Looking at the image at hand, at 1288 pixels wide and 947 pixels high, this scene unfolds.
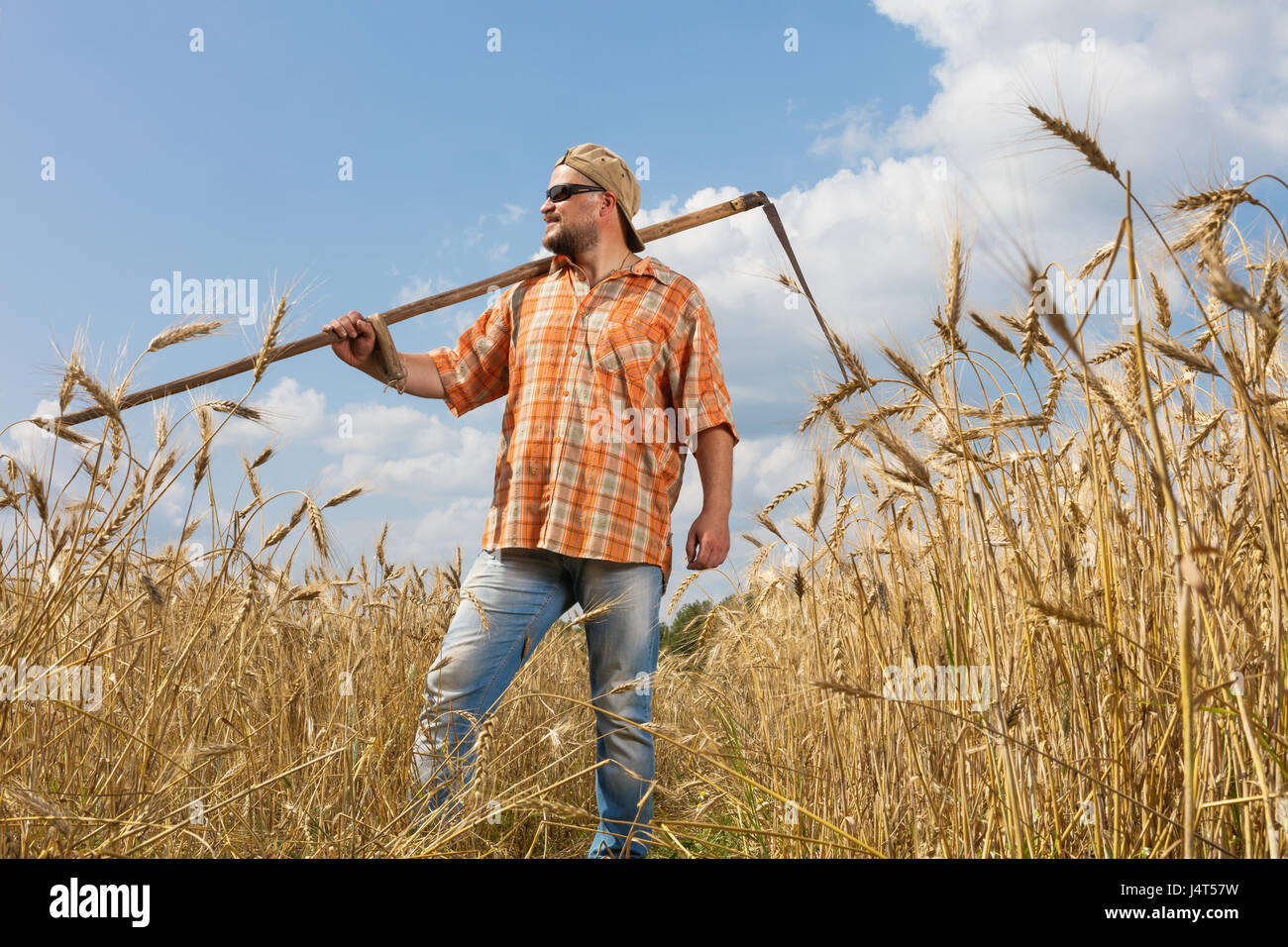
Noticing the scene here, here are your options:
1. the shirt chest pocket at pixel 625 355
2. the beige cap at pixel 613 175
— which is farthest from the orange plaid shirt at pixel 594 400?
the beige cap at pixel 613 175

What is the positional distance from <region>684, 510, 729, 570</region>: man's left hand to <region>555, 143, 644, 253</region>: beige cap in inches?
42.7

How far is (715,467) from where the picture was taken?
3010 millimetres

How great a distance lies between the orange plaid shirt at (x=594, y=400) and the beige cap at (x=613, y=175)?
173 mm

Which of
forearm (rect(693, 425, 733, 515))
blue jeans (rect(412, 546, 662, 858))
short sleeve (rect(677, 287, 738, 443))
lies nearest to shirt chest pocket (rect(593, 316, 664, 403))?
short sleeve (rect(677, 287, 738, 443))

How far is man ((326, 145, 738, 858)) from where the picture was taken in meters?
2.67

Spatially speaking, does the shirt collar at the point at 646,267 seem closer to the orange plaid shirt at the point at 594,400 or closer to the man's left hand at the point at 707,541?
the orange plaid shirt at the point at 594,400

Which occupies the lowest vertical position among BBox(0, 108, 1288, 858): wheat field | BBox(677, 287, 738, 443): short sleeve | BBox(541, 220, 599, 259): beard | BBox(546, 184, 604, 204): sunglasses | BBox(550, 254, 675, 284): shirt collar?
BBox(0, 108, 1288, 858): wheat field

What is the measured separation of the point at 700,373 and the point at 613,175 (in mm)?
796

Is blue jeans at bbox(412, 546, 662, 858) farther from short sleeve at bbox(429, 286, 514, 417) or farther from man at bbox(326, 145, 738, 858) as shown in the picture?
short sleeve at bbox(429, 286, 514, 417)

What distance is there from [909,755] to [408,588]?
107 inches

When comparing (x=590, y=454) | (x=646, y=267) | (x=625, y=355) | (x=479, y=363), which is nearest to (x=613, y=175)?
(x=646, y=267)

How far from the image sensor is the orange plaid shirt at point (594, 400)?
274cm

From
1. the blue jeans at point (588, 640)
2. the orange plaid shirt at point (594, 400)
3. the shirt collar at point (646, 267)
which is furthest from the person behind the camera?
the shirt collar at point (646, 267)
